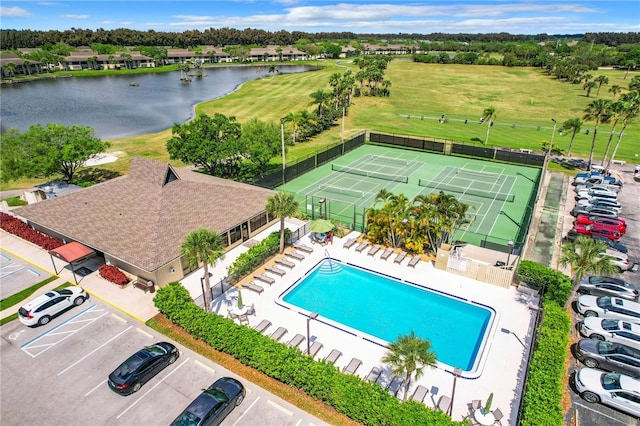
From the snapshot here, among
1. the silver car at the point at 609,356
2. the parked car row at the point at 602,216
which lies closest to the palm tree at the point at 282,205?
the silver car at the point at 609,356

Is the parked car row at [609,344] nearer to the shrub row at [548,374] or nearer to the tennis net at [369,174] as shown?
the shrub row at [548,374]

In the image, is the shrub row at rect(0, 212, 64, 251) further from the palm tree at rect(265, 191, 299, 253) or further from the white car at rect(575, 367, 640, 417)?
the white car at rect(575, 367, 640, 417)

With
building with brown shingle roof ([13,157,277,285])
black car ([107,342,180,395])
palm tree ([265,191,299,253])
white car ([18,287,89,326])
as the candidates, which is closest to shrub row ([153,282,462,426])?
black car ([107,342,180,395])

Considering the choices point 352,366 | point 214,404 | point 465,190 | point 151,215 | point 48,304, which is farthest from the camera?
point 465,190

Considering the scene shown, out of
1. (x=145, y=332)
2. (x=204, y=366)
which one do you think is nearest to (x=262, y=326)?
(x=204, y=366)

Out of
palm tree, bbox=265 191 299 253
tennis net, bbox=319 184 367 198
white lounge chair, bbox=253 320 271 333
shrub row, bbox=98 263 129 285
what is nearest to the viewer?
white lounge chair, bbox=253 320 271 333

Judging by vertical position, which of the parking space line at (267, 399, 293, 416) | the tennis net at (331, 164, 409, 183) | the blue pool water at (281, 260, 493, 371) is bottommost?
the blue pool water at (281, 260, 493, 371)

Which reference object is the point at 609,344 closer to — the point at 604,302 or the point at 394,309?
the point at 604,302
